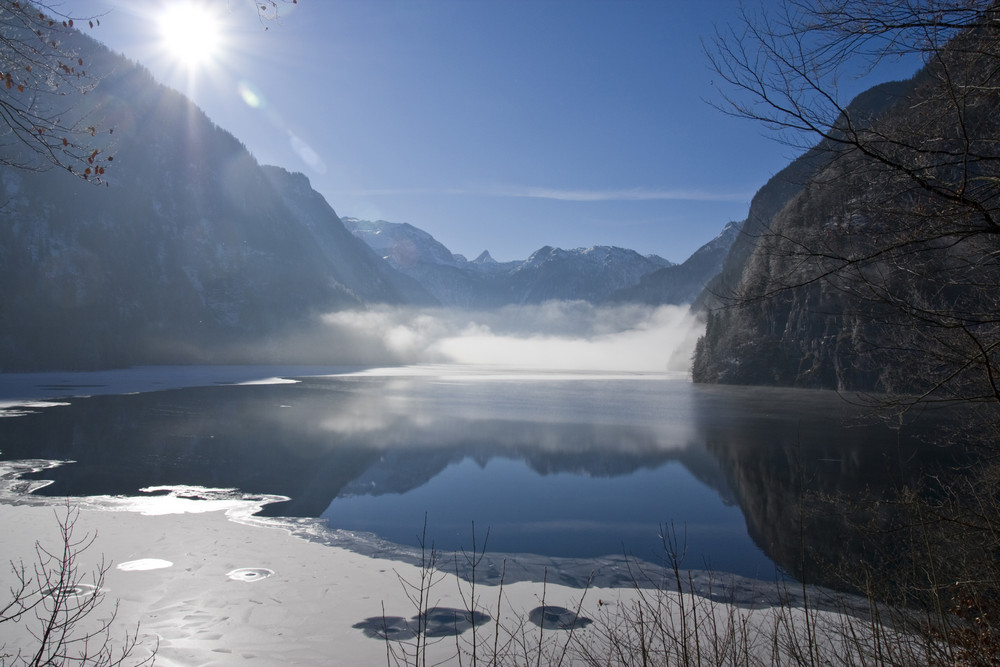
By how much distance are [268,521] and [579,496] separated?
8383 mm

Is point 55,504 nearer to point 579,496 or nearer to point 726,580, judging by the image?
point 579,496

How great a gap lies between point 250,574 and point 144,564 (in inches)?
77.6

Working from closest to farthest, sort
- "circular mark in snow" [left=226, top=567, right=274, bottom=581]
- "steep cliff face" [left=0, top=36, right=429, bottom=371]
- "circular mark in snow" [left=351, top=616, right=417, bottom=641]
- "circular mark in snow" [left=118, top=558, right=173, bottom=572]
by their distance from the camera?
"circular mark in snow" [left=351, top=616, right=417, bottom=641]
"circular mark in snow" [left=226, top=567, right=274, bottom=581]
"circular mark in snow" [left=118, top=558, right=173, bottom=572]
"steep cliff face" [left=0, top=36, right=429, bottom=371]

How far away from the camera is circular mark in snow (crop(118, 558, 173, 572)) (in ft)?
30.7

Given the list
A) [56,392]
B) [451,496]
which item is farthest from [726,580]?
[56,392]

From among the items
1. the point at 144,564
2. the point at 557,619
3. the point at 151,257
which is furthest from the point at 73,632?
the point at 151,257

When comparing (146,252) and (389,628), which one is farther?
(146,252)

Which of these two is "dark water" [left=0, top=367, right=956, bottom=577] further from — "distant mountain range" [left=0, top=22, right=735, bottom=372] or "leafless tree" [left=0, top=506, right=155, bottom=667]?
"distant mountain range" [left=0, top=22, right=735, bottom=372]

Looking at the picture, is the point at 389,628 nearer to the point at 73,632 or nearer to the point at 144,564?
the point at 73,632

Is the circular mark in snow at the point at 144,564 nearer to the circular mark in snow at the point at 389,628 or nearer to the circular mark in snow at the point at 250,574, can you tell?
the circular mark in snow at the point at 250,574

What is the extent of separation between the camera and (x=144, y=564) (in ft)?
31.6

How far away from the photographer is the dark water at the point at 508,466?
1283 centimetres

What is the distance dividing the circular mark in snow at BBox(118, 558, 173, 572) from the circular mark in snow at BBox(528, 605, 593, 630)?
6429 mm

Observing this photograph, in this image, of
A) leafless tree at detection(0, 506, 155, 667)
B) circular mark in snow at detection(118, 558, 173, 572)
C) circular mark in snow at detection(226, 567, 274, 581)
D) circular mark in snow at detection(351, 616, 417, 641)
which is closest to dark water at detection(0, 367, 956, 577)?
circular mark in snow at detection(351, 616, 417, 641)
